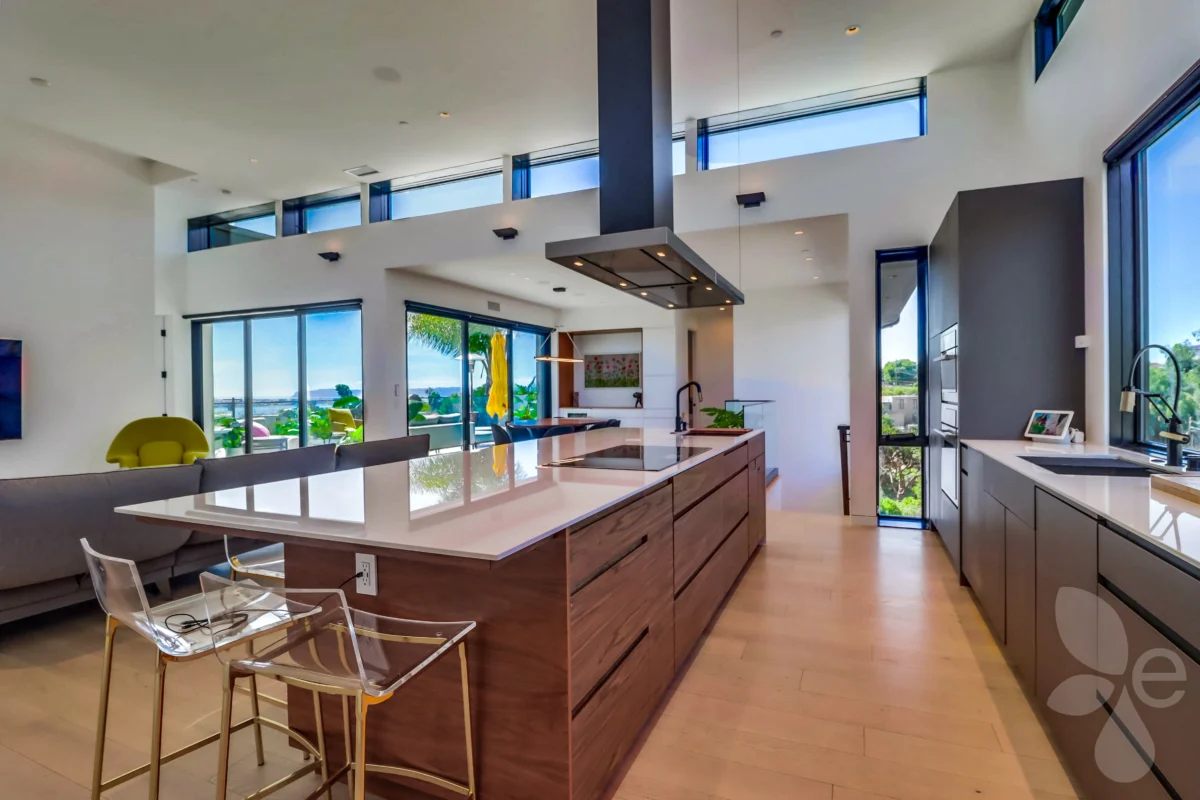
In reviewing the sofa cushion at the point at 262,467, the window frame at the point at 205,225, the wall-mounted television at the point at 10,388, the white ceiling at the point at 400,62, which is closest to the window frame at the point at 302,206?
the window frame at the point at 205,225

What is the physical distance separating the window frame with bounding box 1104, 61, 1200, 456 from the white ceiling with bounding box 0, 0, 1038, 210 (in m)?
1.88

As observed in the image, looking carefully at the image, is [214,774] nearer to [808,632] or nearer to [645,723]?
[645,723]

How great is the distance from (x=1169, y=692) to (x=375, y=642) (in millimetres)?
1773

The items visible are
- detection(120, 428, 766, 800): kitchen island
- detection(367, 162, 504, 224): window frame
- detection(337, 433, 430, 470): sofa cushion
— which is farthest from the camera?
detection(367, 162, 504, 224): window frame

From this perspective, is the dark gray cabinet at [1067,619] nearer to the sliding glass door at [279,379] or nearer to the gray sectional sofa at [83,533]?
the gray sectional sofa at [83,533]

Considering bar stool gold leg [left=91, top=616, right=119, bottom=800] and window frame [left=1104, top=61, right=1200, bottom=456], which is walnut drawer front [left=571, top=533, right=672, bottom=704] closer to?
bar stool gold leg [left=91, top=616, right=119, bottom=800]

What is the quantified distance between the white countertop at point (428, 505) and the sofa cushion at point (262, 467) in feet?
5.35

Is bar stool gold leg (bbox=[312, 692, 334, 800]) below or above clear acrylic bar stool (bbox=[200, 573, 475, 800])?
below

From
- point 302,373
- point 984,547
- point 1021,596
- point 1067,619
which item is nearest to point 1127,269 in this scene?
point 984,547

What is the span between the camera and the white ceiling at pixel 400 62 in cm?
389

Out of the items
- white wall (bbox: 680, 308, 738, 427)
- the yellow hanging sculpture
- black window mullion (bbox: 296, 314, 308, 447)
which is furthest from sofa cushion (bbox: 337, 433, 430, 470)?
white wall (bbox: 680, 308, 738, 427)

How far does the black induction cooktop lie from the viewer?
240 centimetres

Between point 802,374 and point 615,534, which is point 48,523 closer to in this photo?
point 615,534

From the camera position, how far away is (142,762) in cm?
190
